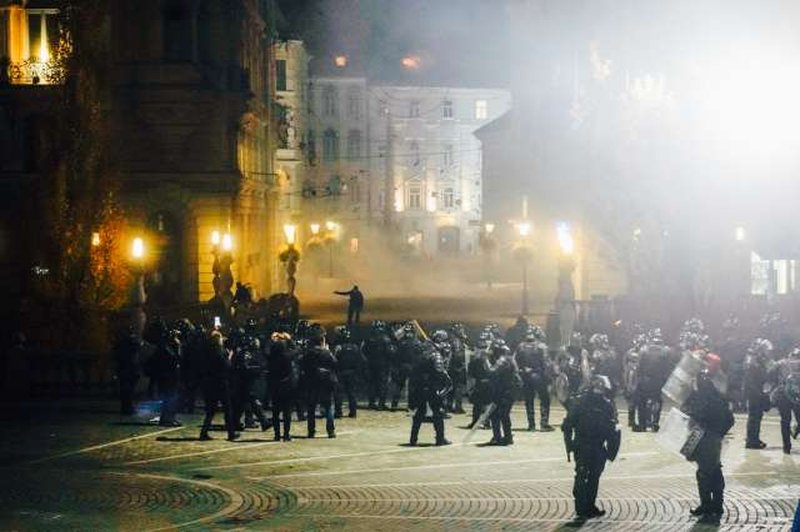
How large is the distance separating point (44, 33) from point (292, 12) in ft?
129

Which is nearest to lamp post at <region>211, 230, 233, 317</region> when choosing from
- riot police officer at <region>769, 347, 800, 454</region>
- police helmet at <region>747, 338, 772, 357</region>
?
police helmet at <region>747, 338, 772, 357</region>

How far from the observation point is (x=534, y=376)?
2141cm

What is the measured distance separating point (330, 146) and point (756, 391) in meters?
74.7

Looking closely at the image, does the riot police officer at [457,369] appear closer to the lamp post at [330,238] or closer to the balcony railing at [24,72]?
the balcony railing at [24,72]

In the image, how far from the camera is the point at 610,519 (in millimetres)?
13883

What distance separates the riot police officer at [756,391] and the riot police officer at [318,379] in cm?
707

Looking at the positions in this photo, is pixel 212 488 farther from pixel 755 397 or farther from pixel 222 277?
pixel 222 277

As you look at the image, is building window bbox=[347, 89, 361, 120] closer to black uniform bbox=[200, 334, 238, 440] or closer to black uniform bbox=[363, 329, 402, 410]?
black uniform bbox=[363, 329, 402, 410]

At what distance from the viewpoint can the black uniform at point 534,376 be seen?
838 inches

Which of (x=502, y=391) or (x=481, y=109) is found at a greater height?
(x=481, y=109)

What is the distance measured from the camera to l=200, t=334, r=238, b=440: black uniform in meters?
20.1

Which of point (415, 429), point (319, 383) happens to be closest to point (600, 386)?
point (415, 429)

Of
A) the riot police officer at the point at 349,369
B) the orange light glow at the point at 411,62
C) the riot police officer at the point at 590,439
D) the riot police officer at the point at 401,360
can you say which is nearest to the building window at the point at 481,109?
the orange light glow at the point at 411,62

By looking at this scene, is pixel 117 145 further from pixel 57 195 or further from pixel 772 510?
pixel 772 510
